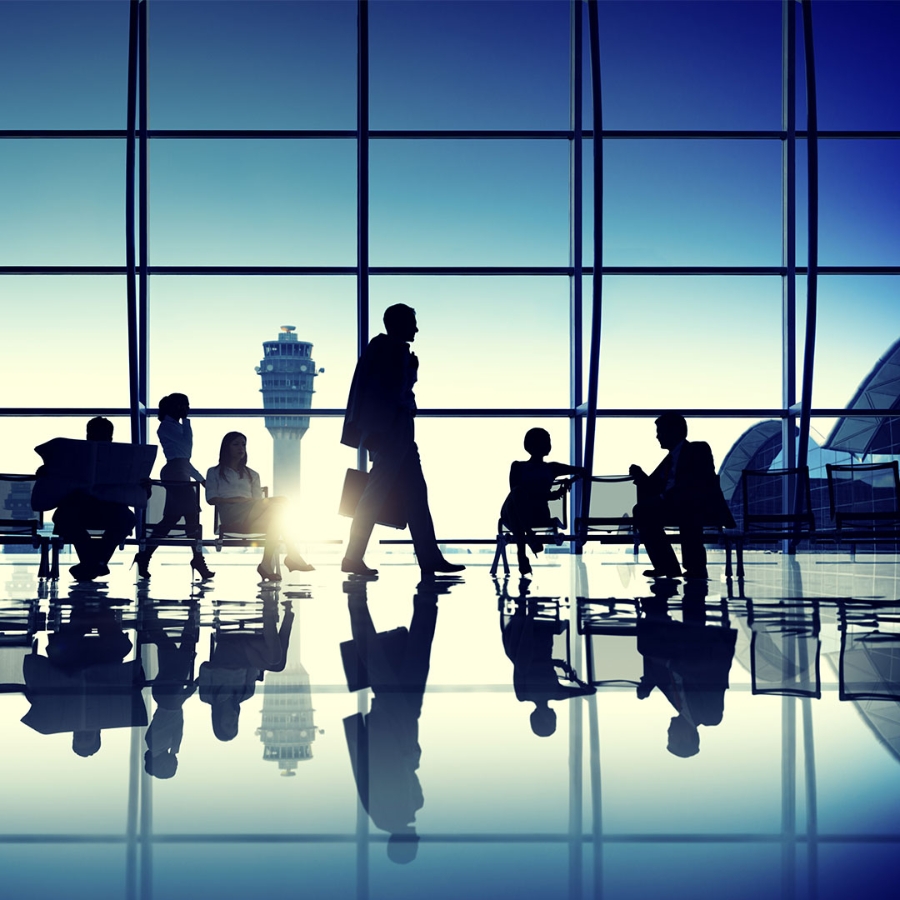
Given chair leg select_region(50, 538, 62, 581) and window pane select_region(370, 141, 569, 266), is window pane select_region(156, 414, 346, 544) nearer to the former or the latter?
window pane select_region(370, 141, 569, 266)

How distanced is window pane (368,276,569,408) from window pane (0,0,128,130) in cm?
334

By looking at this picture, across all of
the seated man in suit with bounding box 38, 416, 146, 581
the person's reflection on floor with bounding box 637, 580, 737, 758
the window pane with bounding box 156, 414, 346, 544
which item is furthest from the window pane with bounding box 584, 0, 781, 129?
the person's reflection on floor with bounding box 637, 580, 737, 758

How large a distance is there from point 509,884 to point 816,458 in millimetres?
9902

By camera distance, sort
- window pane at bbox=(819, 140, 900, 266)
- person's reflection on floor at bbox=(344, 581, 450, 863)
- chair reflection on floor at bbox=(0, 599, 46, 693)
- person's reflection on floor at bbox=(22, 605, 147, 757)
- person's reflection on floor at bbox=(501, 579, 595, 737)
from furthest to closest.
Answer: window pane at bbox=(819, 140, 900, 266) → chair reflection on floor at bbox=(0, 599, 46, 693) → person's reflection on floor at bbox=(501, 579, 595, 737) → person's reflection on floor at bbox=(22, 605, 147, 757) → person's reflection on floor at bbox=(344, 581, 450, 863)

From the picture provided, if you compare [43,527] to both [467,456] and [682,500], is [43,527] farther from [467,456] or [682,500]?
[467,456]

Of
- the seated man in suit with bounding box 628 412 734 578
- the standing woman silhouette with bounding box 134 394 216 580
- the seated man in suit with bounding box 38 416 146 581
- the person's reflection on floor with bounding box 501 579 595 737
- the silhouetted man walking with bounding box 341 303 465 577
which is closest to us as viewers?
the person's reflection on floor with bounding box 501 579 595 737

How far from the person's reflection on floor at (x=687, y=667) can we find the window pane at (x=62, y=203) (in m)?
7.87

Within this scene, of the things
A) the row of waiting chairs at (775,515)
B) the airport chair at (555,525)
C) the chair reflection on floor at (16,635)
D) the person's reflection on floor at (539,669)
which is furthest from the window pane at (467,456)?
the person's reflection on floor at (539,669)

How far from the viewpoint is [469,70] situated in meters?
10.6

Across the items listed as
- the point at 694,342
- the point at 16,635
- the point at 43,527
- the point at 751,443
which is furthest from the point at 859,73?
the point at 16,635

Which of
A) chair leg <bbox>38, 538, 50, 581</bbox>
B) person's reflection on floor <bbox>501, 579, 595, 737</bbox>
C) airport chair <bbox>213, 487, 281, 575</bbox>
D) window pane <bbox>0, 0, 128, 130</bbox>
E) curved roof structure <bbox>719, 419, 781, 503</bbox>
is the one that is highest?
window pane <bbox>0, 0, 128, 130</bbox>

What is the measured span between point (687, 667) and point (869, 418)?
9.49 metres

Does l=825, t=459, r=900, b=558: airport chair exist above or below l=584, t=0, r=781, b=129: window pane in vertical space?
below

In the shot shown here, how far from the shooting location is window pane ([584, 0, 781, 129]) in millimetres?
10461
